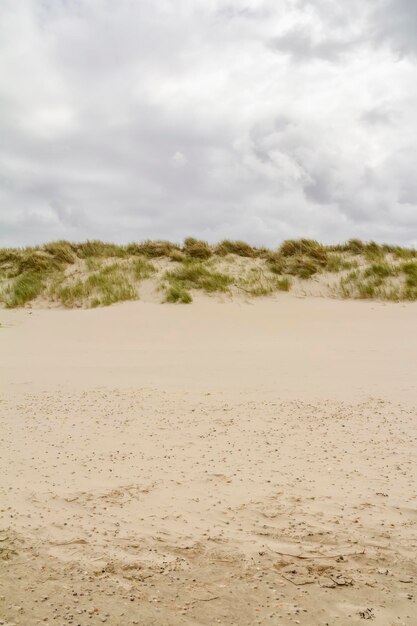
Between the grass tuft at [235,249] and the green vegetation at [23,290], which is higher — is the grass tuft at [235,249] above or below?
above

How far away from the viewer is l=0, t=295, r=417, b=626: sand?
9.23ft

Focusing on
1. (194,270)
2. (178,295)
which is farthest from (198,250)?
(178,295)

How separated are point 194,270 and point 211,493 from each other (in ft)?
37.5

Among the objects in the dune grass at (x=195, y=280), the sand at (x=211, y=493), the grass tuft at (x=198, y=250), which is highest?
the grass tuft at (x=198, y=250)

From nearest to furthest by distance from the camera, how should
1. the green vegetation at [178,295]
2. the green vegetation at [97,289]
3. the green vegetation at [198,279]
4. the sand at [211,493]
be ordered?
the sand at [211,493], the green vegetation at [178,295], the green vegetation at [97,289], the green vegetation at [198,279]

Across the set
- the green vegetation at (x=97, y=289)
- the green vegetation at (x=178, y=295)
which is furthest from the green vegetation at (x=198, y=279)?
the green vegetation at (x=97, y=289)

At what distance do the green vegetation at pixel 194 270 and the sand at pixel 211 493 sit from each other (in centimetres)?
619

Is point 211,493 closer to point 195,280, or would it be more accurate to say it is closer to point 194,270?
point 195,280

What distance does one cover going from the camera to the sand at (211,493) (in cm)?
281

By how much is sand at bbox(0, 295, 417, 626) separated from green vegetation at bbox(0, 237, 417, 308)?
20.3 feet

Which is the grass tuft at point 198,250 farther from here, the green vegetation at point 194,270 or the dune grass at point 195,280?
the dune grass at point 195,280

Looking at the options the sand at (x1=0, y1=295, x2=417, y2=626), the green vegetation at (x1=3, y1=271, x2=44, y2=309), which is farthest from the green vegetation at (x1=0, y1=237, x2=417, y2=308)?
the sand at (x1=0, y1=295, x2=417, y2=626)

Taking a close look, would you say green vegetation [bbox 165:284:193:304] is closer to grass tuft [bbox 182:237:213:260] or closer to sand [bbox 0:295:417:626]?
grass tuft [bbox 182:237:213:260]

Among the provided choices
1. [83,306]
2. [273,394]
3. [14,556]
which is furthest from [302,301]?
[14,556]
